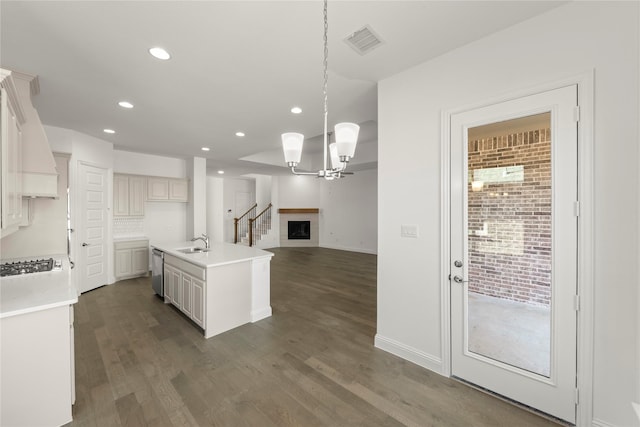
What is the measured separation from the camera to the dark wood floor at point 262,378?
1824 millimetres

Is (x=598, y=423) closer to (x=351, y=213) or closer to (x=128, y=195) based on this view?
(x=128, y=195)

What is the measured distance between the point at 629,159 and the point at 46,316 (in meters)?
3.82

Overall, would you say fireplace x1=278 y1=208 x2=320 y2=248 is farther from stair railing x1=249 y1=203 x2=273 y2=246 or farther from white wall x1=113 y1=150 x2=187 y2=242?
white wall x1=113 y1=150 x2=187 y2=242

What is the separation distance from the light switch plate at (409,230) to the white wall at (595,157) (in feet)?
0.17

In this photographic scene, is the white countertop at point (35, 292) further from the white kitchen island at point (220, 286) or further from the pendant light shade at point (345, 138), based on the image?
the pendant light shade at point (345, 138)

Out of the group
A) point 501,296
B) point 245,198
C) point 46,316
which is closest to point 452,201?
point 501,296

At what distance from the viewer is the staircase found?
976cm

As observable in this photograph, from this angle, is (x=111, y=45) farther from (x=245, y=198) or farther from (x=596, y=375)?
(x=245, y=198)

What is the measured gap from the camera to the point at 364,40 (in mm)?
2031

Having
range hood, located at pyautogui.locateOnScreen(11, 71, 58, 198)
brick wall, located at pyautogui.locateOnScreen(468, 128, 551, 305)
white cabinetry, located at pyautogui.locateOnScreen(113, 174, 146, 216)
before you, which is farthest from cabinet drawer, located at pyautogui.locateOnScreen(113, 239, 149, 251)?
brick wall, located at pyautogui.locateOnScreen(468, 128, 551, 305)

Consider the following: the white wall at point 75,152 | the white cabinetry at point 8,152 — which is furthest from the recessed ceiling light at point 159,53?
the white wall at point 75,152

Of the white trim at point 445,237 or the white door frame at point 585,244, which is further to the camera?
the white trim at point 445,237

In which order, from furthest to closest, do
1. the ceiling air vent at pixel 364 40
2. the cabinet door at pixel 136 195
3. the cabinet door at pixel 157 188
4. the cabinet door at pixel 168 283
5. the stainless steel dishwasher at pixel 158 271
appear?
the cabinet door at pixel 157 188 < the cabinet door at pixel 136 195 < the stainless steel dishwasher at pixel 158 271 < the cabinet door at pixel 168 283 < the ceiling air vent at pixel 364 40

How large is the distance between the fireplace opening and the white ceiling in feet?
21.6
